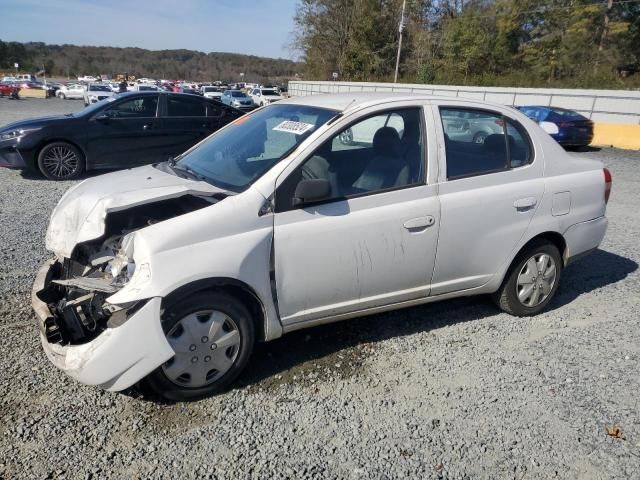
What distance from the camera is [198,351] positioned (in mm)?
2818

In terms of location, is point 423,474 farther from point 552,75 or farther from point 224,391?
point 552,75

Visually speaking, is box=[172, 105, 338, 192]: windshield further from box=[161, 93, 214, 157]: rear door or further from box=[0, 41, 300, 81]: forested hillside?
box=[0, 41, 300, 81]: forested hillside

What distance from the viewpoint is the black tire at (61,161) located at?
8.45m

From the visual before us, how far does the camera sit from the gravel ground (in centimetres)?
248

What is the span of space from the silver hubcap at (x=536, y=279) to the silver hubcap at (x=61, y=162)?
7.81 m

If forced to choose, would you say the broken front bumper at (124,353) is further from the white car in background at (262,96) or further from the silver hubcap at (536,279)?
the white car in background at (262,96)

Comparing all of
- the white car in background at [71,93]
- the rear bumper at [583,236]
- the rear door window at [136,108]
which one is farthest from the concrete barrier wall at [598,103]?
the white car in background at [71,93]

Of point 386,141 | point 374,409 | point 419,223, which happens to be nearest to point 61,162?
point 386,141

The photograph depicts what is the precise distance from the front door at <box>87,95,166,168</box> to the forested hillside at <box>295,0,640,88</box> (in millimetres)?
23536

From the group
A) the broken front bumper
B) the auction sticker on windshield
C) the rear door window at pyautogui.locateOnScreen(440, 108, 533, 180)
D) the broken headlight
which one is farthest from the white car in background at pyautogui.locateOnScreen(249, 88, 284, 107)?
the broken front bumper

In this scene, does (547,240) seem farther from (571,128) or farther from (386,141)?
(571,128)

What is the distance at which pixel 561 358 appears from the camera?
11.6 feet

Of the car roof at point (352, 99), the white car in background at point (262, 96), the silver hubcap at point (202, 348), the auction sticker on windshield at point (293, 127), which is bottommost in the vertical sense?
the silver hubcap at point (202, 348)

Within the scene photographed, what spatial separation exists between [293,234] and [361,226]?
1.54 ft
